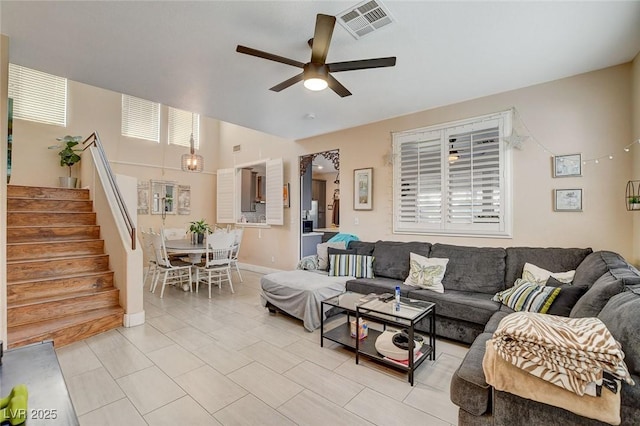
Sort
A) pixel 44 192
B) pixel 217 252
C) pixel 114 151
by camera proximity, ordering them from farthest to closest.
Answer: pixel 114 151 < pixel 217 252 < pixel 44 192

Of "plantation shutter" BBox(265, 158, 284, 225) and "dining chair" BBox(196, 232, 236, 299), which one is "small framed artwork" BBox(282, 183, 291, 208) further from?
"dining chair" BBox(196, 232, 236, 299)

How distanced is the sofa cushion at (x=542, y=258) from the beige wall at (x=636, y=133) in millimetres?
346

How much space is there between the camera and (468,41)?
2490mm

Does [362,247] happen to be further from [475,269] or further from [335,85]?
[335,85]

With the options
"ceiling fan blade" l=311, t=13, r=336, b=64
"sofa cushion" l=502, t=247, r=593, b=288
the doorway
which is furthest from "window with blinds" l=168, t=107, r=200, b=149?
"sofa cushion" l=502, t=247, r=593, b=288

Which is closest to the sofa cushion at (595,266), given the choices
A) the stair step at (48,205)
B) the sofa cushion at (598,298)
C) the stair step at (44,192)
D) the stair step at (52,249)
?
the sofa cushion at (598,298)

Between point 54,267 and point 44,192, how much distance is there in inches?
69.3

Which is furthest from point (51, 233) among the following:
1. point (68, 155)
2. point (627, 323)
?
point (627, 323)

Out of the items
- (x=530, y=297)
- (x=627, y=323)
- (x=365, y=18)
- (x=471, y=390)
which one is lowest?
(x=471, y=390)

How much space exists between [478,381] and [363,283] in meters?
2.16

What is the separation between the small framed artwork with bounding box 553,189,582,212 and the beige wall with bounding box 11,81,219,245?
23.6ft

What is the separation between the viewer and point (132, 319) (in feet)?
11.1

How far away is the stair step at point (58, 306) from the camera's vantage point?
2.96m

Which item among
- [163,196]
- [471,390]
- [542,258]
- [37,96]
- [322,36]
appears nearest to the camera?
[471,390]
